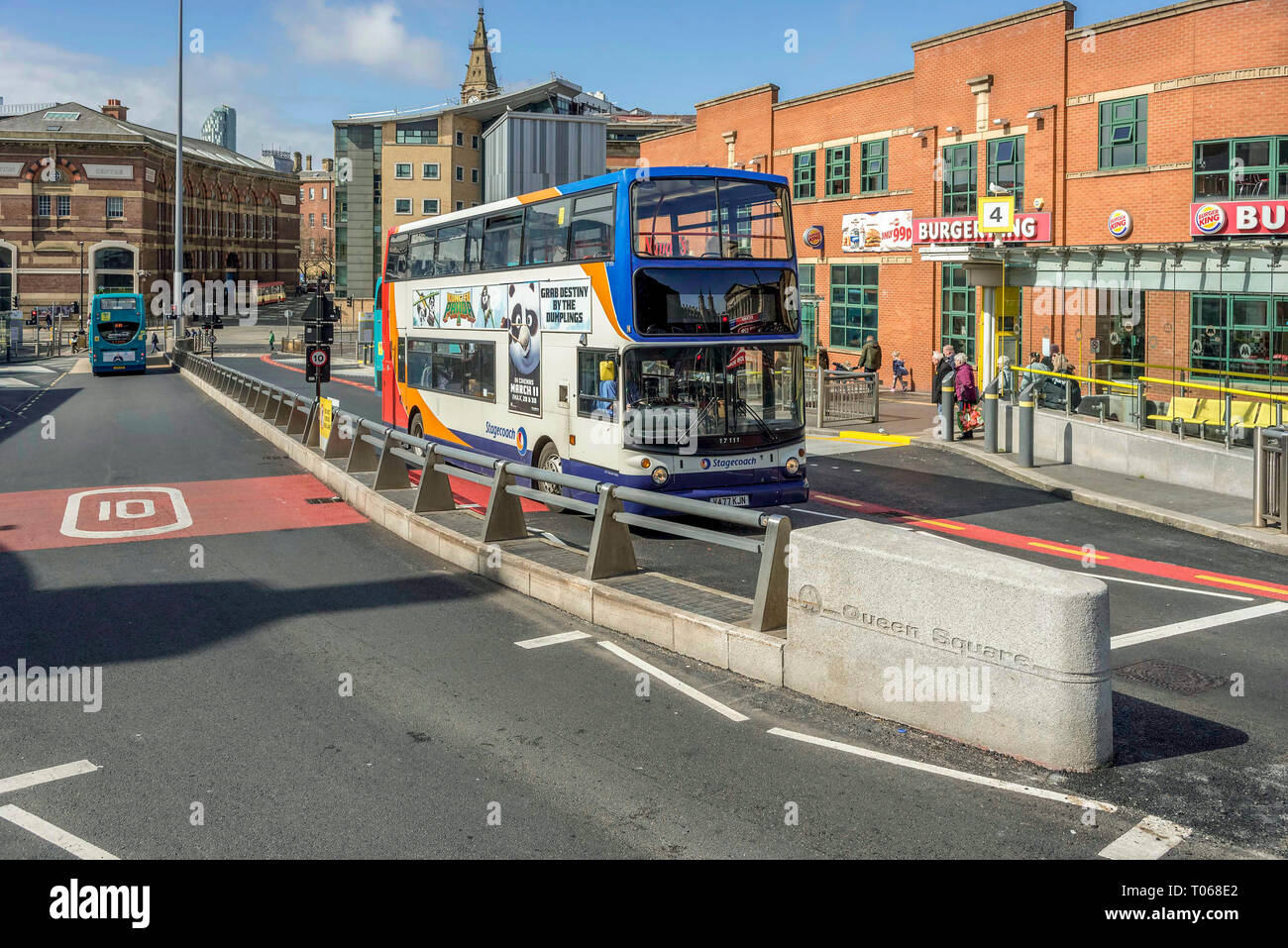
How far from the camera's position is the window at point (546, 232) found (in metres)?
15.5

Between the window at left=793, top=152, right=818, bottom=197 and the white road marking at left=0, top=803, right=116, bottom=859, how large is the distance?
39251mm

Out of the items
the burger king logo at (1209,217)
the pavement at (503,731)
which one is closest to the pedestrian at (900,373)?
the burger king logo at (1209,217)

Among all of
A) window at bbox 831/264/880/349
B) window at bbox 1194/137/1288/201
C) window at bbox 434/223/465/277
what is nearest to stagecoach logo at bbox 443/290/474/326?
window at bbox 434/223/465/277

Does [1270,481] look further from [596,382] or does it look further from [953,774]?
[953,774]

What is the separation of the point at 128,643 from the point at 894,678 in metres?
6.24

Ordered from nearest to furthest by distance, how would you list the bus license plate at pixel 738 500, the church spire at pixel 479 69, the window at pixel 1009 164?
1. the bus license plate at pixel 738 500
2. the window at pixel 1009 164
3. the church spire at pixel 479 69

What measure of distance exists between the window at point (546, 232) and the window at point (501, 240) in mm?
321

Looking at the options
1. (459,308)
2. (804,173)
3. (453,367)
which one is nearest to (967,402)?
(453,367)

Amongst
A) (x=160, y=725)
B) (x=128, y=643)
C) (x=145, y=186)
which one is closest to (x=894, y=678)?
(x=160, y=725)

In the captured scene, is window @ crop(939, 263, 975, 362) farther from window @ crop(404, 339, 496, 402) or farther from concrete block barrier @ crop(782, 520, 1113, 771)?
concrete block barrier @ crop(782, 520, 1113, 771)

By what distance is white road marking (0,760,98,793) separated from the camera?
21.0ft

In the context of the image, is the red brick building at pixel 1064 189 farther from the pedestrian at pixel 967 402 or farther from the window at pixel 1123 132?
the pedestrian at pixel 967 402

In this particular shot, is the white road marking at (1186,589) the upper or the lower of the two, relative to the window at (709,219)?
lower
